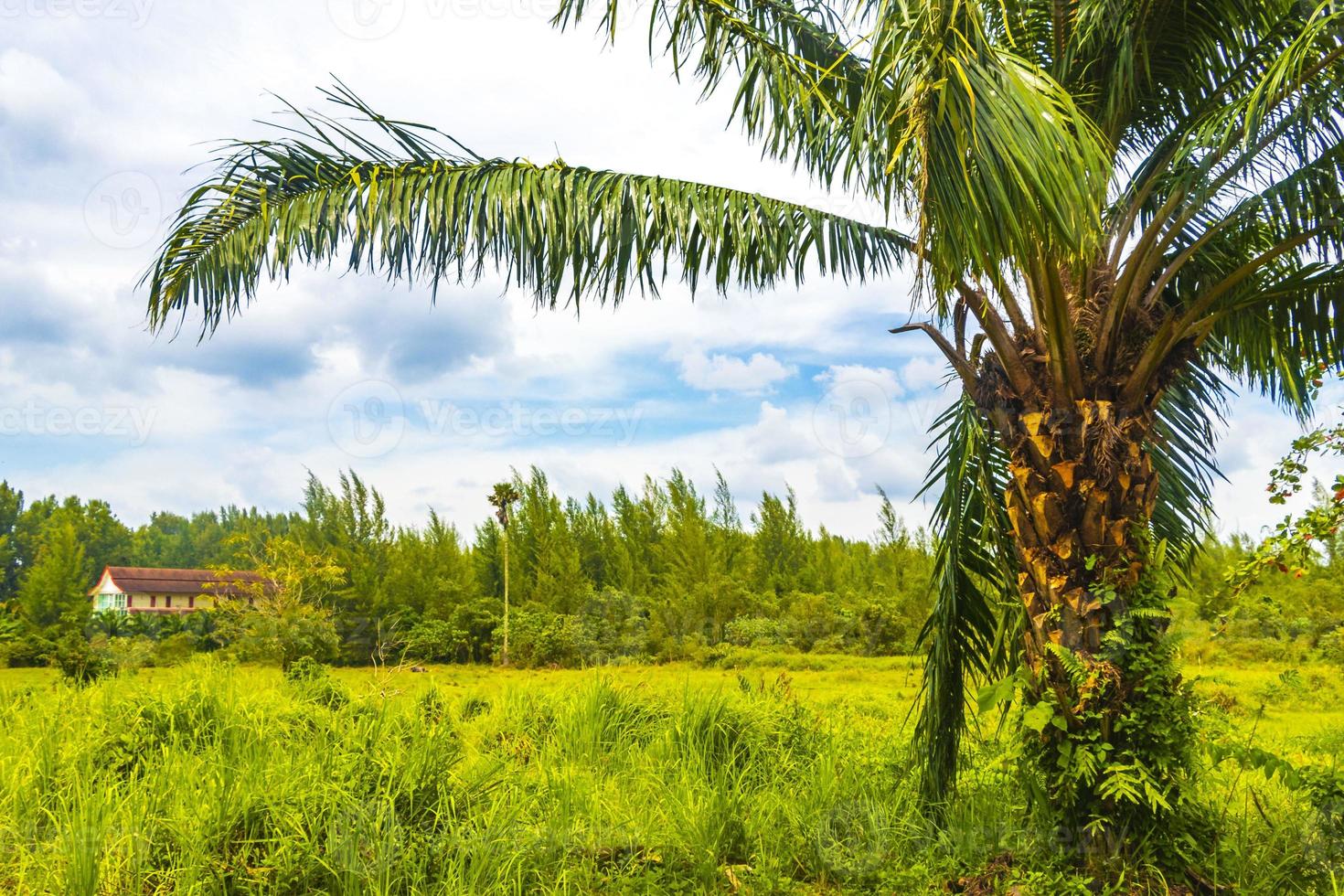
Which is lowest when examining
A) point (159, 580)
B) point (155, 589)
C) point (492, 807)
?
point (492, 807)

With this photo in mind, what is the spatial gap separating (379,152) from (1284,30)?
16.2ft

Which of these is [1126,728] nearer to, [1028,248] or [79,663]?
[1028,248]

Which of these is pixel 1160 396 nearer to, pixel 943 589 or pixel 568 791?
pixel 943 589

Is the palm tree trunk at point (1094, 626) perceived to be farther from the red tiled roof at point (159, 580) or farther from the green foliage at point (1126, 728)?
the red tiled roof at point (159, 580)

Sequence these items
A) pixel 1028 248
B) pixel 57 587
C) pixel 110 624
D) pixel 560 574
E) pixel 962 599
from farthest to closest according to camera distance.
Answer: pixel 560 574
pixel 110 624
pixel 57 587
pixel 962 599
pixel 1028 248

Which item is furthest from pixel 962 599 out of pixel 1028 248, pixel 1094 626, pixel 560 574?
pixel 560 574

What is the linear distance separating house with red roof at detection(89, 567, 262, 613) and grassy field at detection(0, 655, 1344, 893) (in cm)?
1472

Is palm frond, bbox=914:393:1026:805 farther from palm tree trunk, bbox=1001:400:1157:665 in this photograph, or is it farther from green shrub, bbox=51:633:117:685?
green shrub, bbox=51:633:117:685

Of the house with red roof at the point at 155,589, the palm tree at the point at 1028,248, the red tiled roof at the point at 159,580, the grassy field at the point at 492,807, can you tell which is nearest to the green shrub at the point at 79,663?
the grassy field at the point at 492,807

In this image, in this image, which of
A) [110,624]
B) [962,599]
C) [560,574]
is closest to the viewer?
[962,599]

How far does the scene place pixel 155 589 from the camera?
77.0 feet

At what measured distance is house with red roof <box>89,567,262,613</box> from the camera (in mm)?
20266

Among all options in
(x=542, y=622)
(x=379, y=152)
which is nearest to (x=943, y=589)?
(x=379, y=152)

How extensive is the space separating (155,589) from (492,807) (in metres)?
23.2
